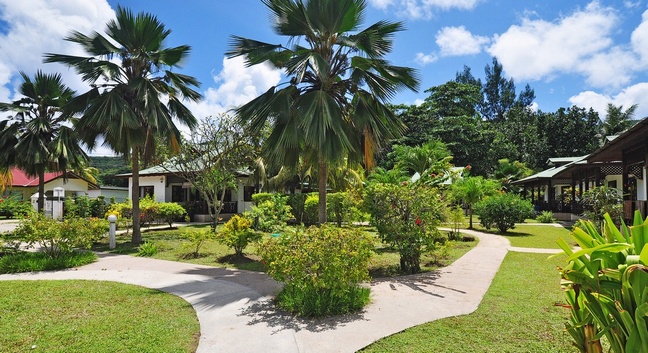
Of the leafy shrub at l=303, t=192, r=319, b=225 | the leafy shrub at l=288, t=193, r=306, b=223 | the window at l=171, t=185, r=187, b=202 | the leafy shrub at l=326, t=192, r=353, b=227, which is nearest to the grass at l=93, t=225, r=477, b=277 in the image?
the leafy shrub at l=326, t=192, r=353, b=227

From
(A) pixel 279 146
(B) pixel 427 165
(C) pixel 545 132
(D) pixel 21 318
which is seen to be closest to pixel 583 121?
(C) pixel 545 132

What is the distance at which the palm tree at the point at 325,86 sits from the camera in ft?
26.7

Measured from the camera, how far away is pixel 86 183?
33500mm

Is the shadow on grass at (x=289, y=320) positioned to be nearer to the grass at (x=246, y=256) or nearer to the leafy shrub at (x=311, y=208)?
the grass at (x=246, y=256)

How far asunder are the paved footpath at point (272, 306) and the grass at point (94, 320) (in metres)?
0.34

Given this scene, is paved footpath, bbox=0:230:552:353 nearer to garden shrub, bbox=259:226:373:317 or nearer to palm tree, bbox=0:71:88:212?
garden shrub, bbox=259:226:373:317

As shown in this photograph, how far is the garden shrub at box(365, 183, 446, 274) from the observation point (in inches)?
320

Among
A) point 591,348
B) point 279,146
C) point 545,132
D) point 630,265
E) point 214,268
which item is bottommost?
point 214,268

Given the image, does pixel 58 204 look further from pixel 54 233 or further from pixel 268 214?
pixel 54 233

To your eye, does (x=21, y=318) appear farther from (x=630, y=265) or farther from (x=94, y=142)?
(x=94, y=142)

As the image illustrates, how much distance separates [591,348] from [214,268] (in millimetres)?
8475

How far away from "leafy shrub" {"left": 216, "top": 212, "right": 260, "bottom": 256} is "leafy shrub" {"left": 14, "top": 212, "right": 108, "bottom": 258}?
11.6ft

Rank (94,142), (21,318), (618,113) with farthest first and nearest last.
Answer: (618,113) → (94,142) → (21,318)

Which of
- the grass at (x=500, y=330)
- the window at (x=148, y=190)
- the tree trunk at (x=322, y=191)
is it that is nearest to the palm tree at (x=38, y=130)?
the window at (x=148, y=190)
